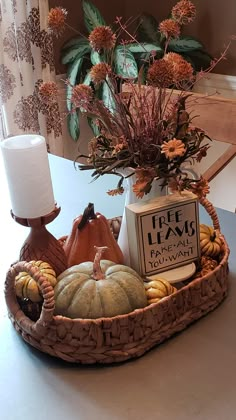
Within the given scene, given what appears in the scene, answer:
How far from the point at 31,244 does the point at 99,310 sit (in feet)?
0.61

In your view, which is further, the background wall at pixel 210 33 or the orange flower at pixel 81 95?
the background wall at pixel 210 33

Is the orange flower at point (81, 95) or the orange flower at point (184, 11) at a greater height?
the orange flower at point (184, 11)

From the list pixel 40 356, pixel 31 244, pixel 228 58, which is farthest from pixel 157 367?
pixel 228 58

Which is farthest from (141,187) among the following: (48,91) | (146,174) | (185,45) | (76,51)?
(76,51)

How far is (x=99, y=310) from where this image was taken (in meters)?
0.77

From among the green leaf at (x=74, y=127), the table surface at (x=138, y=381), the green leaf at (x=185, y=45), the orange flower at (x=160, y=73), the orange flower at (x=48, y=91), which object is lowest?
the table surface at (x=138, y=381)

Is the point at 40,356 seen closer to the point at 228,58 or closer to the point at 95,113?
the point at 95,113

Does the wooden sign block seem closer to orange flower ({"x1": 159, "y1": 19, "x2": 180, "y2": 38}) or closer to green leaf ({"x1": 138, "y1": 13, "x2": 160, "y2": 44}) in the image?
orange flower ({"x1": 159, "y1": 19, "x2": 180, "y2": 38})

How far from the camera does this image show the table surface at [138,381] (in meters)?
0.71

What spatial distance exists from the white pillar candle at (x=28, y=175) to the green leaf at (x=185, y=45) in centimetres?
173

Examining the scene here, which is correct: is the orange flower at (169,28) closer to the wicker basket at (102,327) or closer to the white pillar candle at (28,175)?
the white pillar candle at (28,175)

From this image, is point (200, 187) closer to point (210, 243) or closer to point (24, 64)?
point (210, 243)

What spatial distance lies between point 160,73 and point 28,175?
27cm

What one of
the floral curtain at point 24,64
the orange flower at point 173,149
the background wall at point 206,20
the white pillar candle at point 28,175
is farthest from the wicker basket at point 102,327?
the background wall at point 206,20
